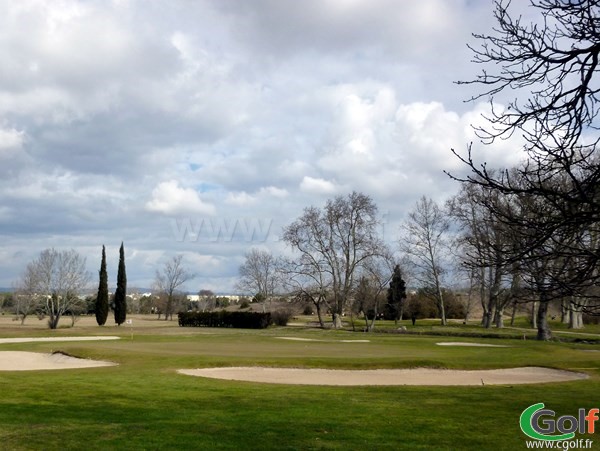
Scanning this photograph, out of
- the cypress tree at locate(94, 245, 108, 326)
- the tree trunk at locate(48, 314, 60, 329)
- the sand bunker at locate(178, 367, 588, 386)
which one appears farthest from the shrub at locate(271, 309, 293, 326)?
the sand bunker at locate(178, 367, 588, 386)

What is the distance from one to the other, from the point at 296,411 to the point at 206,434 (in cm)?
286

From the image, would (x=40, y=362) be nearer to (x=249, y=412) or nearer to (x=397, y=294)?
(x=249, y=412)

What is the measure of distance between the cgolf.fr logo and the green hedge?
179ft

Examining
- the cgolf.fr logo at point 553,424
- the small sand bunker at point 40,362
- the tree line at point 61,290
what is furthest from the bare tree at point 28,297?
the cgolf.fr logo at point 553,424

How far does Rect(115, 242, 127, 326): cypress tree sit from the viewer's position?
73500 millimetres

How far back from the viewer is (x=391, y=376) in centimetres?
2223

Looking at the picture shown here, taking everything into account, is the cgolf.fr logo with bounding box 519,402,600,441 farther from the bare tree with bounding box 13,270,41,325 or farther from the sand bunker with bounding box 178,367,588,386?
the bare tree with bounding box 13,270,41,325

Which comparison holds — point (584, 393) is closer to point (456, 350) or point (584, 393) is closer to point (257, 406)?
point (257, 406)

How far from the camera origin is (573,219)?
7227 mm

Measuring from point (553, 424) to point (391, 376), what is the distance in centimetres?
1144

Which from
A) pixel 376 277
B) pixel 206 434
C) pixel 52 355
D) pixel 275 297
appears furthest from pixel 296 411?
pixel 275 297

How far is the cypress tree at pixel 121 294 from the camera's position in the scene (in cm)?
7350

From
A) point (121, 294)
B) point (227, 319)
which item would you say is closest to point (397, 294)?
point (227, 319)

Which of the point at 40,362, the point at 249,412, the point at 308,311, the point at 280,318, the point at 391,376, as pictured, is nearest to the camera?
the point at 249,412
